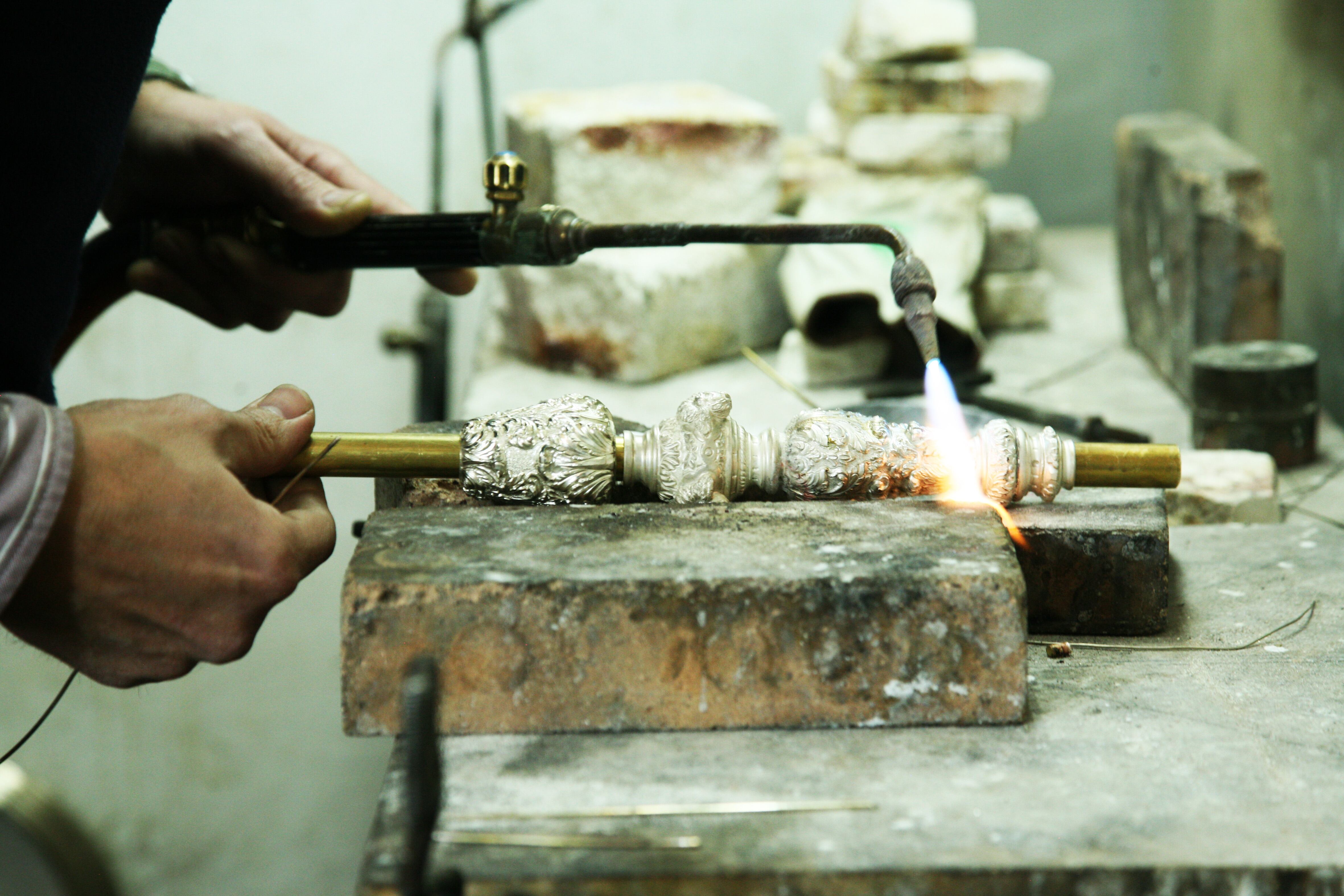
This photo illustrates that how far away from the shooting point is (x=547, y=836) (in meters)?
1.00

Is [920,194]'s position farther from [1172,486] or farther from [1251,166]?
[1172,486]

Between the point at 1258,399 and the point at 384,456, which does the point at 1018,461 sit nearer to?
the point at 384,456

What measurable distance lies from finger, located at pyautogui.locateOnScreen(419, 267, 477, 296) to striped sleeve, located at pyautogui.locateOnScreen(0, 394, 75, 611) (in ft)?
3.21

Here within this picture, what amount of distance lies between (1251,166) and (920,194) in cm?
106

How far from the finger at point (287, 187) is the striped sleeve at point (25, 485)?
2.69 feet

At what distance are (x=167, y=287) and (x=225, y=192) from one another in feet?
0.65

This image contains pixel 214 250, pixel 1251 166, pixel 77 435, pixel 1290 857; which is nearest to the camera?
pixel 1290 857

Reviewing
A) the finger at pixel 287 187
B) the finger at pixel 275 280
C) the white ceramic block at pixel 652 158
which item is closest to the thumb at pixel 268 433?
the finger at pixel 287 187

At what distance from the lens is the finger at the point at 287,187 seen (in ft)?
6.16

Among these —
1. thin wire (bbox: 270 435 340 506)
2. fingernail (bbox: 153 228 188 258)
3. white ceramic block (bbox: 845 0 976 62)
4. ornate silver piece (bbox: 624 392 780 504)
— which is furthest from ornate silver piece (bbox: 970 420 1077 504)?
white ceramic block (bbox: 845 0 976 62)

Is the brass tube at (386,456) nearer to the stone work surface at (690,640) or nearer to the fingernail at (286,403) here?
the fingernail at (286,403)

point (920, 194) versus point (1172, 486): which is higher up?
point (920, 194)

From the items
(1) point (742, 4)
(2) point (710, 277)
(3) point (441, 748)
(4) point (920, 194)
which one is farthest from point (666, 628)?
(1) point (742, 4)

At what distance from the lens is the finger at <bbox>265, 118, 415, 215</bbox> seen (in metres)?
2.11
